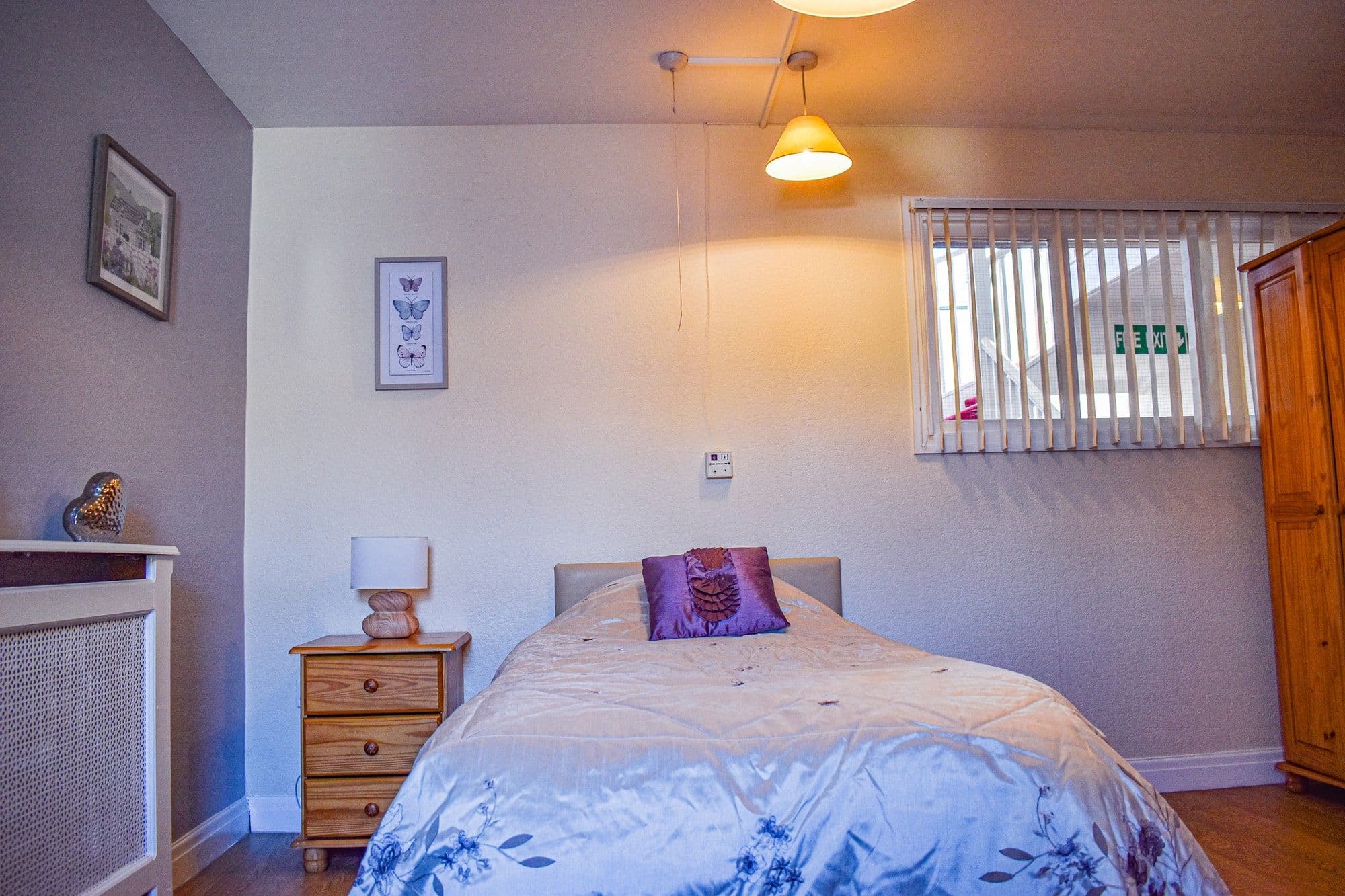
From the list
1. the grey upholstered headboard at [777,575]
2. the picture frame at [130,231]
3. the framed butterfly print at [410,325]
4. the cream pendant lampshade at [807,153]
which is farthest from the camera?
the framed butterfly print at [410,325]

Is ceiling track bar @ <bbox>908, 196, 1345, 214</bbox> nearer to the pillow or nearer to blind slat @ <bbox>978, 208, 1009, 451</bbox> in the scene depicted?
blind slat @ <bbox>978, 208, 1009, 451</bbox>

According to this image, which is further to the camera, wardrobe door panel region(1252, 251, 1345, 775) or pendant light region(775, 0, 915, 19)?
wardrobe door panel region(1252, 251, 1345, 775)

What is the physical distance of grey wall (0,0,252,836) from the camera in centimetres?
204

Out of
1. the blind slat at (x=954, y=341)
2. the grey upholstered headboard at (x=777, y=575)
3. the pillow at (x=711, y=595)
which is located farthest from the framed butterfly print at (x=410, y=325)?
the blind slat at (x=954, y=341)

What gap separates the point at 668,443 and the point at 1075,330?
5.33ft

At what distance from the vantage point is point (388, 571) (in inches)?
116

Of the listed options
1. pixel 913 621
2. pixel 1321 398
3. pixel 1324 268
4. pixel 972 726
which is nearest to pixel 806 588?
pixel 913 621

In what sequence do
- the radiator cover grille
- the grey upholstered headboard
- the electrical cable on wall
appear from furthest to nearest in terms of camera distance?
the electrical cable on wall → the grey upholstered headboard → the radiator cover grille

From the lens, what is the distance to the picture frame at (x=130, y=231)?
230 centimetres

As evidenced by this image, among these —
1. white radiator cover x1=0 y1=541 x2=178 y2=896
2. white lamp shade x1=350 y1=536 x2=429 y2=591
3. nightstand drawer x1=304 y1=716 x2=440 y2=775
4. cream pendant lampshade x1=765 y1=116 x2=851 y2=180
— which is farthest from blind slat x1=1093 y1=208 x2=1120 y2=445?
white radiator cover x1=0 y1=541 x2=178 y2=896

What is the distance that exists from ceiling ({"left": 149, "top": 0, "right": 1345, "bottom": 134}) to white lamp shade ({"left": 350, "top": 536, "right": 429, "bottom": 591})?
1.55 m

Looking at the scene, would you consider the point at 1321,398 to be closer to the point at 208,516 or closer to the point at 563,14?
the point at 563,14

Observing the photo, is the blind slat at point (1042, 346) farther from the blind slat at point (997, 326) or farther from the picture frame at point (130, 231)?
the picture frame at point (130, 231)

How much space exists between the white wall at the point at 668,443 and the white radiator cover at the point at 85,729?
1.09 metres
